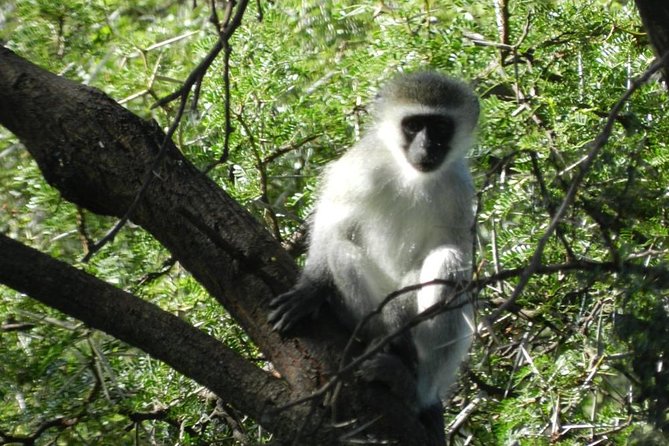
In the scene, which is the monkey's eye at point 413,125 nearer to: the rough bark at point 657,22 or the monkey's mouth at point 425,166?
the monkey's mouth at point 425,166

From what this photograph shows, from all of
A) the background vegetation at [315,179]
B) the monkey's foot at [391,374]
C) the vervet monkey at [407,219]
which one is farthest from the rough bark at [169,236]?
the background vegetation at [315,179]

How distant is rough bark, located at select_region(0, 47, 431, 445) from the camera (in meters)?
3.51

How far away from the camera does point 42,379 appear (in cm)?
474

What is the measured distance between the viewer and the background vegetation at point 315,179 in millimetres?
4504

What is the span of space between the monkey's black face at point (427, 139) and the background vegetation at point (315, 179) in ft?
0.72

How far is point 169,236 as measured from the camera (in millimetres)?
3785

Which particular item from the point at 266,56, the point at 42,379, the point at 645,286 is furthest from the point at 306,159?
the point at 645,286

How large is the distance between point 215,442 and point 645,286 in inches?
116

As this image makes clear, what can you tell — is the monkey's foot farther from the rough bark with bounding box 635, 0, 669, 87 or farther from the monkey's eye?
the rough bark with bounding box 635, 0, 669, 87

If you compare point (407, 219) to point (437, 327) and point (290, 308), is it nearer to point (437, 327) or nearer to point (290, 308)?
point (437, 327)

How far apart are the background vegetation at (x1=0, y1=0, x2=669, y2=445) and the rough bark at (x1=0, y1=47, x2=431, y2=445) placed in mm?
862

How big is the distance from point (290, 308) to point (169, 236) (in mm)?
559

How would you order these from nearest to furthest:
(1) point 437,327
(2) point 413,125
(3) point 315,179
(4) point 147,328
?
(4) point 147,328 → (1) point 437,327 → (2) point 413,125 → (3) point 315,179

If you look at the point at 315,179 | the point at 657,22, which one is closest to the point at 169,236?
the point at 315,179
